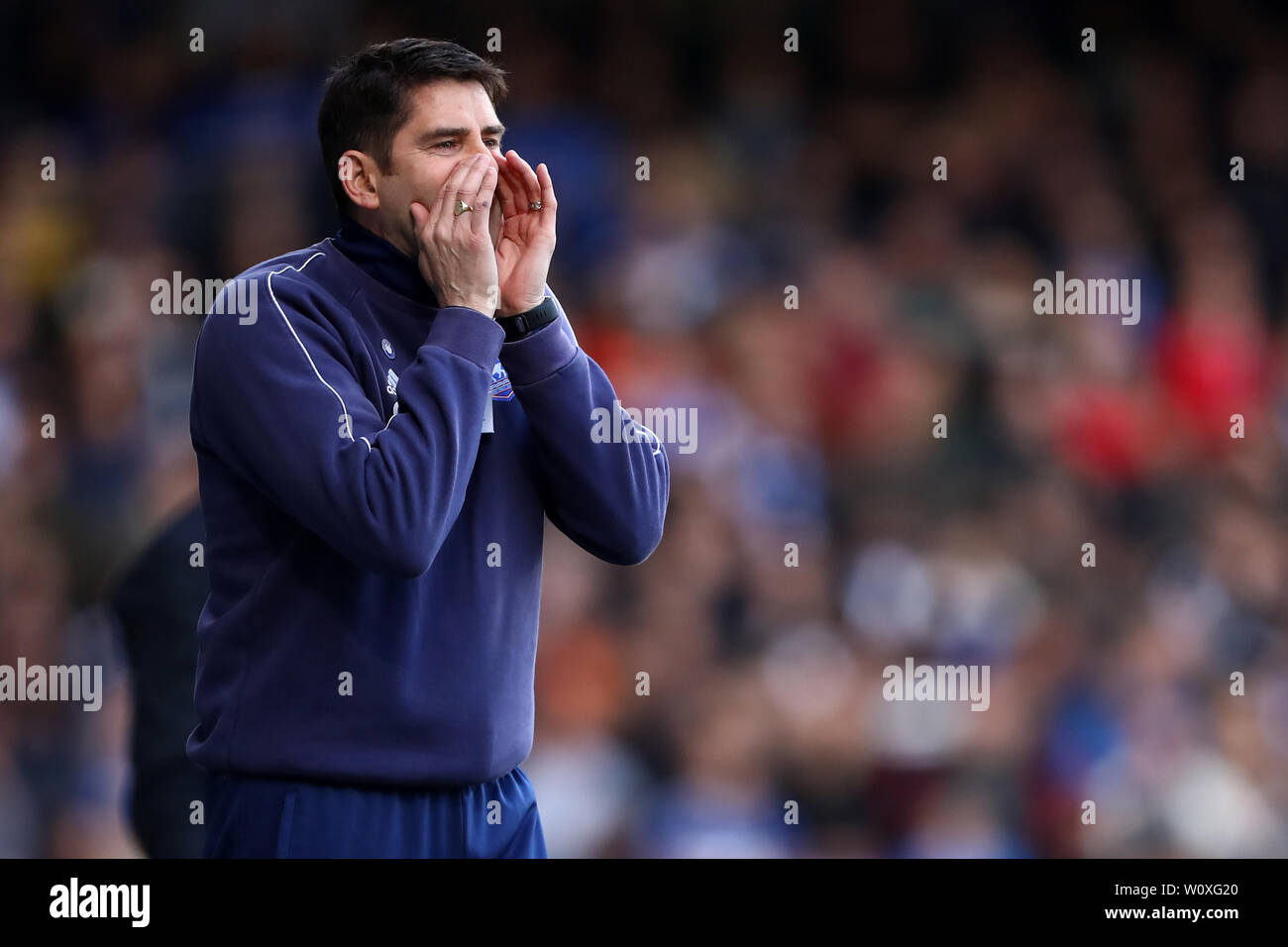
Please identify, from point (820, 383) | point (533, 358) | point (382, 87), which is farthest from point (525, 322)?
point (820, 383)

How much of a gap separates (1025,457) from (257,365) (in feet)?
9.91

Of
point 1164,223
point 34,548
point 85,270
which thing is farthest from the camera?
point 1164,223

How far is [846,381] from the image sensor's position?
4160mm

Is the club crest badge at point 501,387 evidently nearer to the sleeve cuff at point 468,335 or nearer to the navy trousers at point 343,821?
the sleeve cuff at point 468,335

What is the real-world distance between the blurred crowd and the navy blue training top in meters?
1.72

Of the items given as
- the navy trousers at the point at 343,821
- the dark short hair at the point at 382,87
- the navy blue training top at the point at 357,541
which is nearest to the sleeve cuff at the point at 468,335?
the navy blue training top at the point at 357,541

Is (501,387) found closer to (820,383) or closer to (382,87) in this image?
(382,87)

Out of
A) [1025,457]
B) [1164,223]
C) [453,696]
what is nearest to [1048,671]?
[1025,457]

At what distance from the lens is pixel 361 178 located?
1.76 m

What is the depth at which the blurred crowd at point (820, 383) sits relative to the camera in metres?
3.71

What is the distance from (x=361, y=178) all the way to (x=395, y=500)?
19.9 inches

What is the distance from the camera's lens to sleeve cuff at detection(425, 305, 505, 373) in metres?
1.60

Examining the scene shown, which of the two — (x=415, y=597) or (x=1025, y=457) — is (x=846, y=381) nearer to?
(x=1025, y=457)

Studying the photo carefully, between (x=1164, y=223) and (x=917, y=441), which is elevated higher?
(x=1164, y=223)
